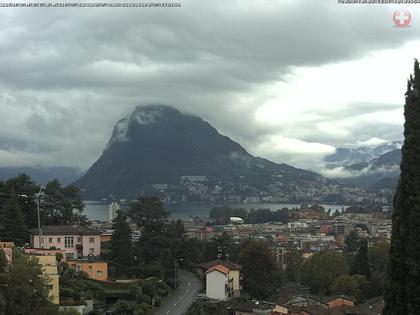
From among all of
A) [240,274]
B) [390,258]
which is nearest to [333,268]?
[240,274]

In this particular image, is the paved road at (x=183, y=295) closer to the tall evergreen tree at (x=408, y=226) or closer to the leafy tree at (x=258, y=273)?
the leafy tree at (x=258, y=273)

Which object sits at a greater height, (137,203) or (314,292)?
(137,203)

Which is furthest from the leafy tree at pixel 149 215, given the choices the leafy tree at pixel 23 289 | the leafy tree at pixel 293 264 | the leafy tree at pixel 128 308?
the leafy tree at pixel 23 289

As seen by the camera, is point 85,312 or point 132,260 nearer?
point 85,312

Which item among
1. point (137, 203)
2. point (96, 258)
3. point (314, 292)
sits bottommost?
point (314, 292)

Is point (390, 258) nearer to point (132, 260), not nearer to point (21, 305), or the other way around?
point (21, 305)

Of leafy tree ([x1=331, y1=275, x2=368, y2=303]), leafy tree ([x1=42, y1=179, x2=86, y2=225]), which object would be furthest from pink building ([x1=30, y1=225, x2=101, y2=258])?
leafy tree ([x1=331, y1=275, x2=368, y2=303])

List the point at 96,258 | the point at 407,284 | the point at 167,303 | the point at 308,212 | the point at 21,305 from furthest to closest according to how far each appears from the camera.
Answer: the point at 308,212, the point at 96,258, the point at 167,303, the point at 21,305, the point at 407,284
